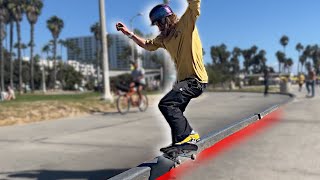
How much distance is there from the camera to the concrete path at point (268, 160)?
516cm

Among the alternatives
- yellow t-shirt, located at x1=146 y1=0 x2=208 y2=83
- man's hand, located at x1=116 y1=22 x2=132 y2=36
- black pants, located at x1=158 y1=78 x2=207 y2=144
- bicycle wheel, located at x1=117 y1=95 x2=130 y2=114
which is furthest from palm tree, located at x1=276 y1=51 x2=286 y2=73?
black pants, located at x1=158 y1=78 x2=207 y2=144

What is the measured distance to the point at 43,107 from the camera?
15.9 metres

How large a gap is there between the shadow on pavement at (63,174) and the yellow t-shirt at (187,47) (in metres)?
1.84

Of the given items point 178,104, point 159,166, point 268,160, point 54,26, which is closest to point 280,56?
point 54,26

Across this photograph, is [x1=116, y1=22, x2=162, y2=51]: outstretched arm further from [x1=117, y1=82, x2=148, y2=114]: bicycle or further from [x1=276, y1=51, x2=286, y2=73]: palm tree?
[x1=276, y1=51, x2=286, y2=73]: palm tree

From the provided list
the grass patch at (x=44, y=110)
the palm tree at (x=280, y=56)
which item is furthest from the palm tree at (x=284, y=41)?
the grass patch at (x=44, y=110)

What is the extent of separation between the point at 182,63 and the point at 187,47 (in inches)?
7.2

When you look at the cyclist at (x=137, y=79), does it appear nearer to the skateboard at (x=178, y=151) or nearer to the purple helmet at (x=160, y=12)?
the purple helmet at (x=160, y=12)

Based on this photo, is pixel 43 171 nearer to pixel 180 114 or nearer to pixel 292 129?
pixel 180 114

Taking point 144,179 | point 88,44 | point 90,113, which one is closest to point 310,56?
point 88,44

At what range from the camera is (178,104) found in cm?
499

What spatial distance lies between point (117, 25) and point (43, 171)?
232cm

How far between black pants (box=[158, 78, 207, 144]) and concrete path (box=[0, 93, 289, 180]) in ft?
5.02

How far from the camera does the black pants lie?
4.96 m
